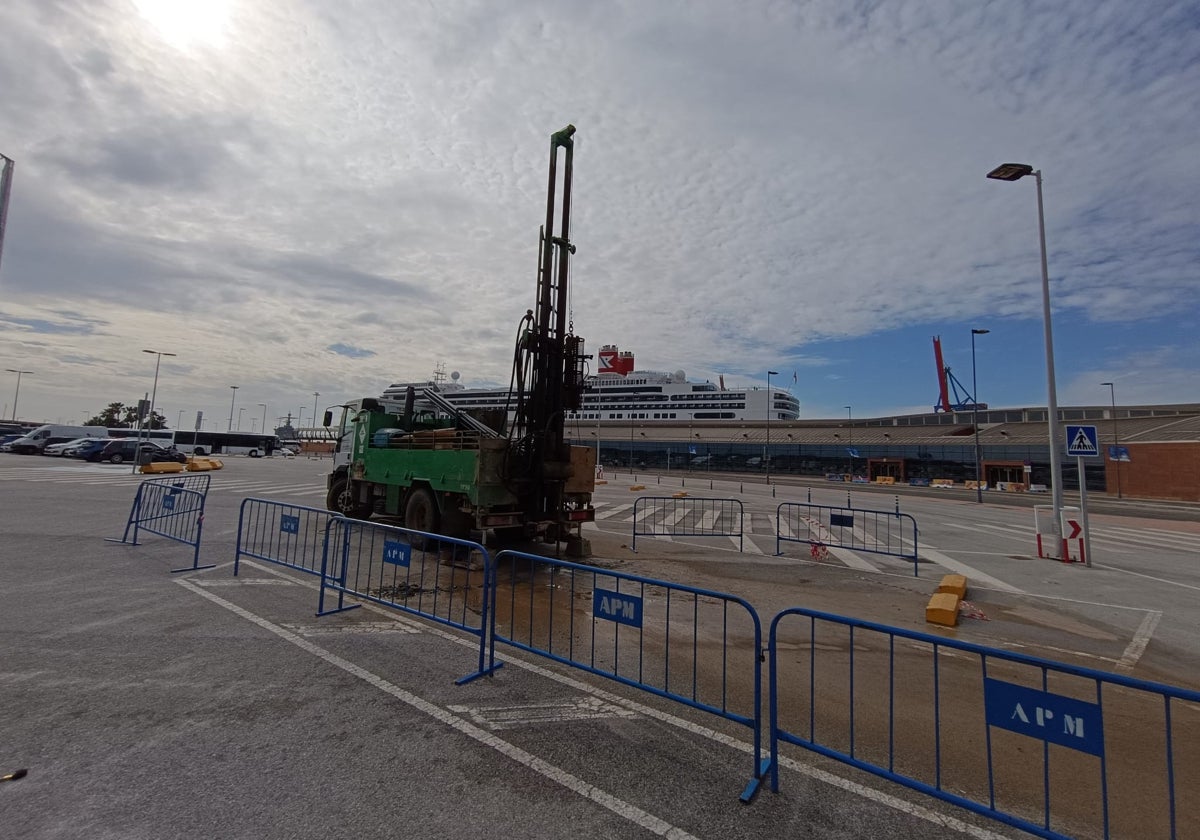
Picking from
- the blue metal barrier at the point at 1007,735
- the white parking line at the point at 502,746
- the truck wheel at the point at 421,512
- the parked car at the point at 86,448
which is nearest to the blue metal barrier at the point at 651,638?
the blue metal barrier at the point at 1007,735

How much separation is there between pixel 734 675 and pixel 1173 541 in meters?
19.2

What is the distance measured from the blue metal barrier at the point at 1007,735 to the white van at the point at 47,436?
6085 centimetres

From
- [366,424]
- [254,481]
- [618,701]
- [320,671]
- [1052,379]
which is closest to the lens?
[618,701]

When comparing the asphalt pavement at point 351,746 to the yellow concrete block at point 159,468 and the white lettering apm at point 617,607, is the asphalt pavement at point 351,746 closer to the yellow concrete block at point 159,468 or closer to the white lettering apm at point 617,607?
the white lettering apm at point 617,607

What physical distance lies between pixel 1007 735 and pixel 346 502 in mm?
13045

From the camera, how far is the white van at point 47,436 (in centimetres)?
4372

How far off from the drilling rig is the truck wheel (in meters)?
0.02

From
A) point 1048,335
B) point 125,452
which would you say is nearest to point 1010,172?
point 1048,335

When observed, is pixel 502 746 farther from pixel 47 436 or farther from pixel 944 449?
pixel 47 436

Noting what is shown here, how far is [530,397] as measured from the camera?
10.3m

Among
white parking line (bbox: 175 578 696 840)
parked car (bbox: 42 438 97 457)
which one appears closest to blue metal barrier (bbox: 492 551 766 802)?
white parking line (bbox: 175 578 696 840)

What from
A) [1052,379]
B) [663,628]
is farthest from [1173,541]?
[663,628]

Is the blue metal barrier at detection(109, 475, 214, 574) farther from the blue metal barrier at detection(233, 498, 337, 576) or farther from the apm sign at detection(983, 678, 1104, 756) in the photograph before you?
the apm sign at detection(983, 678, 1104, 756)

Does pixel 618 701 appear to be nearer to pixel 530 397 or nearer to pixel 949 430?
pixel 530 397
